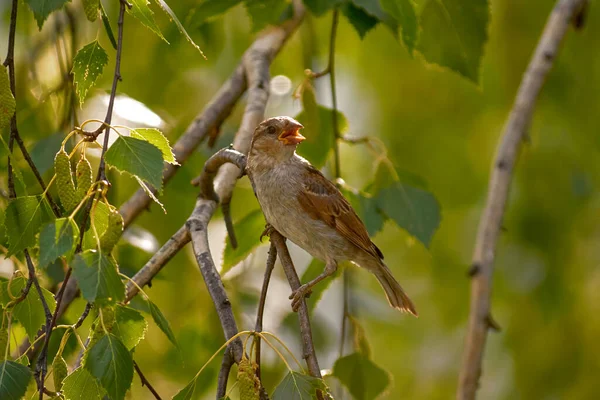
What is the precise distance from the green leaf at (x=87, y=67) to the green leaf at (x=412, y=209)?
1954 mm

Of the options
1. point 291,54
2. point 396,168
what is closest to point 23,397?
point 396,168

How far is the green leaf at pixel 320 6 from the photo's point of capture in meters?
4.02

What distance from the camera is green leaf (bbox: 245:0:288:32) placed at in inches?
174

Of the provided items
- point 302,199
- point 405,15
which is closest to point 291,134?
point 302,199

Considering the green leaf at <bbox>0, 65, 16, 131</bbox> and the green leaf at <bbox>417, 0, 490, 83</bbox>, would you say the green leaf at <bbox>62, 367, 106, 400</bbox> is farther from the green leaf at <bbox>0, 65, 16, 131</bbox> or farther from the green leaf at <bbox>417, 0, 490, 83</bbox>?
the green leaf at <bbox>417, 0, 490, 83</bbox>

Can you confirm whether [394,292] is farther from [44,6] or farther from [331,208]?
[44,6]

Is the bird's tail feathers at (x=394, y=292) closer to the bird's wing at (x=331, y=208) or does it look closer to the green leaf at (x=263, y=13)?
the bird's wing at (x=331, y=208)

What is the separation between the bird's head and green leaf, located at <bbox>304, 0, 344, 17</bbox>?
56cm

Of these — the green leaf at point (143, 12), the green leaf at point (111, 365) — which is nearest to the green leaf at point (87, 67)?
the green leaf at point (143, 12)

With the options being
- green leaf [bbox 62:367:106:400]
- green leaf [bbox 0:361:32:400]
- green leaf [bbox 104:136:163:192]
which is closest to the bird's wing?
green leaf [bbox 104:136:163:192]

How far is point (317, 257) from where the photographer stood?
423 centimetres

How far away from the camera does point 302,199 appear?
419 cm

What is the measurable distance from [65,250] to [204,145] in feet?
11.1

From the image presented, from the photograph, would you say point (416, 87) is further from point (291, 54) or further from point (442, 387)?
point (442, 387)
